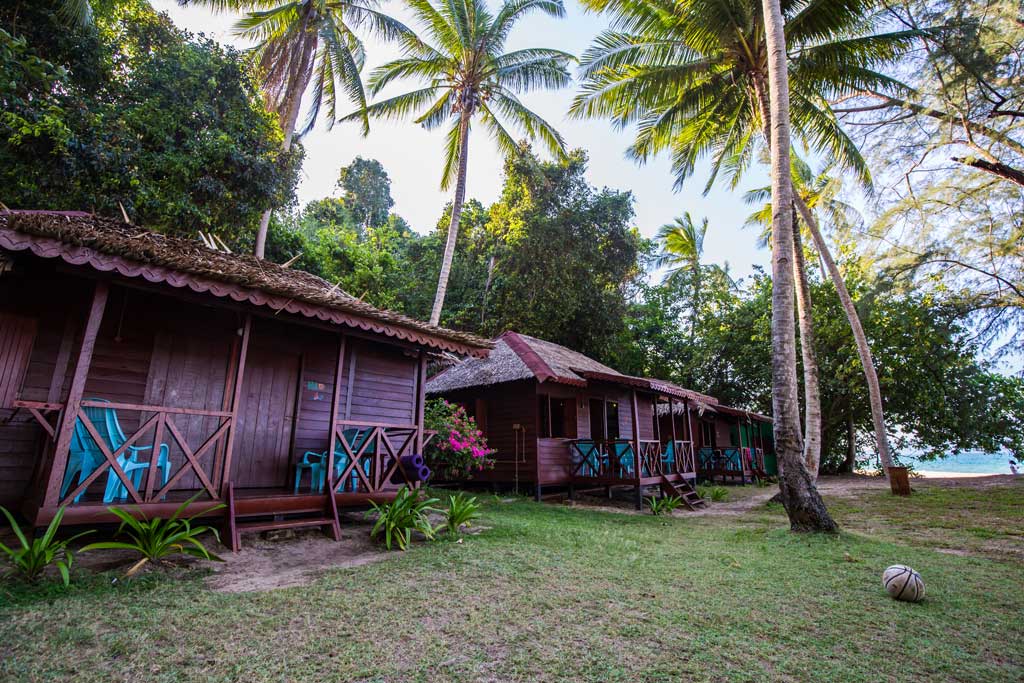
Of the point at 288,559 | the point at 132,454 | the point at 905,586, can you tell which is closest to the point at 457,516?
the point at 288,559

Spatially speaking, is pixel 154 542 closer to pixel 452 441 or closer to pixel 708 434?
pixel 452 441

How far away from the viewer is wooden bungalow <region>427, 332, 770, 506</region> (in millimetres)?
11875

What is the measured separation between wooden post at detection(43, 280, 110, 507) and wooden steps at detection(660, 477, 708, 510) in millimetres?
11067

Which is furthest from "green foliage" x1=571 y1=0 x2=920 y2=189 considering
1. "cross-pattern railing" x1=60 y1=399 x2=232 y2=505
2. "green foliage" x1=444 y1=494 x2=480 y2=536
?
"cross-pattern railing" x1=60 y1=399 x2=232 y2=505

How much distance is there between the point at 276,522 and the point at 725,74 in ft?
44.2

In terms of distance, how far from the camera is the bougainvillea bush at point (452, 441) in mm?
10755

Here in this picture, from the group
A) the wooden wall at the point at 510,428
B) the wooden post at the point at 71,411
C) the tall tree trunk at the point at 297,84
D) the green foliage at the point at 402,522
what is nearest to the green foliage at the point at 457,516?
the green foliage at the point at 402,522

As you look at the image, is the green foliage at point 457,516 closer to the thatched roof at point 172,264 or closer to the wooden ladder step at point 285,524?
the wooden ladder step at point 285,524

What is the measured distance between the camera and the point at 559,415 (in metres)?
13.6

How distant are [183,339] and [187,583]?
11.0ft

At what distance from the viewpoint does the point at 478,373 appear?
13734 millimetres

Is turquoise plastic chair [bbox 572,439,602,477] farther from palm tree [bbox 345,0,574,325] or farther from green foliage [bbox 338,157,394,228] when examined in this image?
green foliage [bbox 338,157,394,228]

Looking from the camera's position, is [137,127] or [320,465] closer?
[320,465]

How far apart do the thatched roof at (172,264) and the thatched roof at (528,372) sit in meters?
4.33
